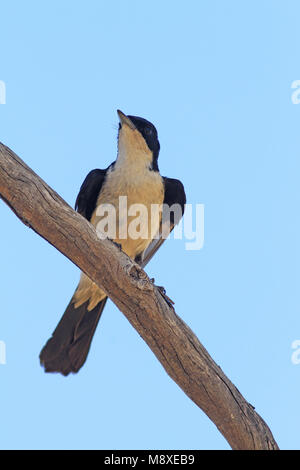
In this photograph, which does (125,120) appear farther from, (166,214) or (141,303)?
(141,303)

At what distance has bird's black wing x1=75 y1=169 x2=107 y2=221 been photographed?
661 centimetres

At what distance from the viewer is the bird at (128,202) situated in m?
6.21

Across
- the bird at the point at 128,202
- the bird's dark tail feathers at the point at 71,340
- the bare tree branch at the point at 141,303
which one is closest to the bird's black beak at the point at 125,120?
the bird at the point at 128,202

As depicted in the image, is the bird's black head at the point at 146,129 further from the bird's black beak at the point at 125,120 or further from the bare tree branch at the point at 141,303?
the bare tree branch at the point at 141,303

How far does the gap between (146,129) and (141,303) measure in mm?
2531

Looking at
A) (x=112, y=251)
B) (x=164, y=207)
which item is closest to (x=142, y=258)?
(x=164, y=207)

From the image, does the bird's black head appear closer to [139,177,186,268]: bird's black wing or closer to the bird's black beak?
the bird's black beak

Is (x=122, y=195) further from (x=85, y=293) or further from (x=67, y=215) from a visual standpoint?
(x=67, y=215)

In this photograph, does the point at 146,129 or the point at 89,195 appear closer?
the point at 89,195

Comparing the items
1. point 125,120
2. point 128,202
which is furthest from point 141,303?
point 125,120

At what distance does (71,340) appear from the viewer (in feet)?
20.2

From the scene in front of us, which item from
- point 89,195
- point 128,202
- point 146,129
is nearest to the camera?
point 128,202

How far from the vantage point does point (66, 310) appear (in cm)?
640
